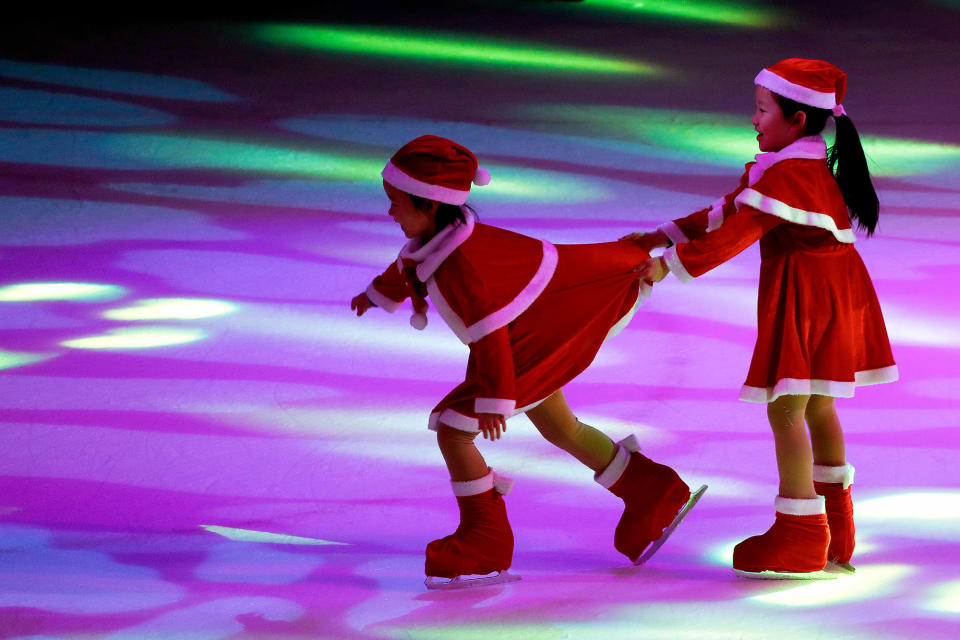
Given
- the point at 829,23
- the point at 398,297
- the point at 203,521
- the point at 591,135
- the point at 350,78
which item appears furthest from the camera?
the point at 829,23

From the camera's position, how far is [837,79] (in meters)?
2.23

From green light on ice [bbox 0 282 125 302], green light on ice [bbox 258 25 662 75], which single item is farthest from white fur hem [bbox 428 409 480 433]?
green light on ice [bbox 258 25 662 75]

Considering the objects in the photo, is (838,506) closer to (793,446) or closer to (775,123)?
(793,446)

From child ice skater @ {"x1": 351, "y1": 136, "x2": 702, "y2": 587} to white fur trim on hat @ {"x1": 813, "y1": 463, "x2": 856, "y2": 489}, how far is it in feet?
0.85

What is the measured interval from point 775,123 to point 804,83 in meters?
0.08

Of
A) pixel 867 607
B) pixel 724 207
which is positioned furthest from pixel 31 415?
pixel 867 607

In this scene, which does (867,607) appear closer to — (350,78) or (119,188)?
(119,188)

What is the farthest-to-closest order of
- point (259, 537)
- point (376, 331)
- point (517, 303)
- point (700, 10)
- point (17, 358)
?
point (700, 10)
point (376, 331)
point (17, 358)
point (259, 537)
point (517, 303)

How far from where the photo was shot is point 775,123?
2.22m

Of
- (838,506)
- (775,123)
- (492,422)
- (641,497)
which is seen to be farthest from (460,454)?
(775,123)

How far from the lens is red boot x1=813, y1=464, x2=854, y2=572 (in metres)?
2.31

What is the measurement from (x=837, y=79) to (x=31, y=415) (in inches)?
76.9

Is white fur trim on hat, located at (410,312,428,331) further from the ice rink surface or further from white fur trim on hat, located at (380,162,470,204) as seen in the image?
the ice rink surface

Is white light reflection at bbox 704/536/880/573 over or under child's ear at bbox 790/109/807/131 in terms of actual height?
under
